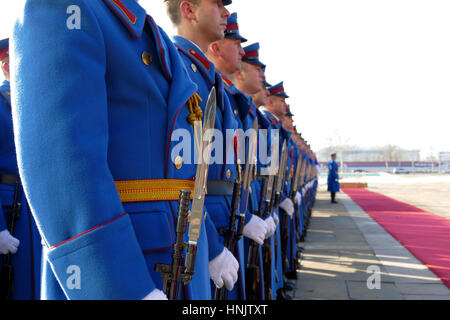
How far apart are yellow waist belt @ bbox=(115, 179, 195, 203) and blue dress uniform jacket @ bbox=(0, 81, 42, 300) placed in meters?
1.35

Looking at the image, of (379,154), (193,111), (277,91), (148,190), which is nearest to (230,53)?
(193,111)

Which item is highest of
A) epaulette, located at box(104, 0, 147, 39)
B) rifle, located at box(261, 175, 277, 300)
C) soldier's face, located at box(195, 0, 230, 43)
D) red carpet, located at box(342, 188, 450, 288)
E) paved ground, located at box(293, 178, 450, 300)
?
soldier's face, located at box(195, 0, 230, 43)

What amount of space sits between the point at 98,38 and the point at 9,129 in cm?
161

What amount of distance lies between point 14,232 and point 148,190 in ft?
4.93

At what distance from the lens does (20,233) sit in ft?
7.57

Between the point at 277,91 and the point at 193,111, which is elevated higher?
the point at 277,91

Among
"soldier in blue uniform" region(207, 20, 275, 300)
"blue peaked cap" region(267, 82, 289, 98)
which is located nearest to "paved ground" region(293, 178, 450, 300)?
"soldier in blue uniform" region(207, 20, 275, 300)

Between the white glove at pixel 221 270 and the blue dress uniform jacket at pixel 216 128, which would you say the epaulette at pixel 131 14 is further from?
the white glove at pixel 221 270

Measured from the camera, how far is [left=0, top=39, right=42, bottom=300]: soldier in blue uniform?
2.20 metres

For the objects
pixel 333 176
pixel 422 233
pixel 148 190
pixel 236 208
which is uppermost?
pixel 148 190

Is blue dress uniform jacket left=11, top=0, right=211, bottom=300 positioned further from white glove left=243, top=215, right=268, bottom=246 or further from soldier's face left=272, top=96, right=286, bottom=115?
soldier's face left=272, top=96, right=286, bottom=115

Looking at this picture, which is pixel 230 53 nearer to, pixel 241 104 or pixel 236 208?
pixel 241 104

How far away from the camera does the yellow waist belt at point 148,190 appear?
45.2 inches
